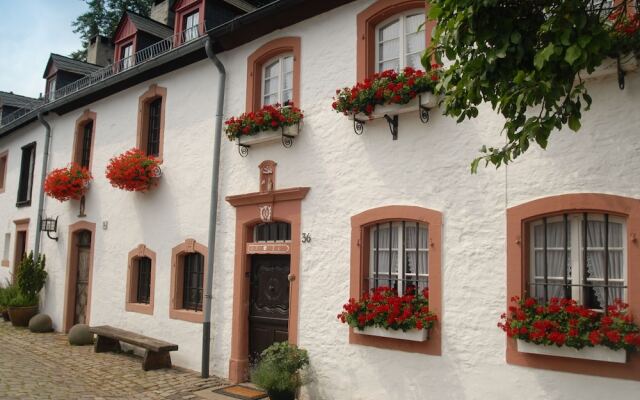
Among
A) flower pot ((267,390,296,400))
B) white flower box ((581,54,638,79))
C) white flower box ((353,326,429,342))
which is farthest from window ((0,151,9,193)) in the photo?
white flower box ((581,54,638,79))

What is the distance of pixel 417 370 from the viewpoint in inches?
275

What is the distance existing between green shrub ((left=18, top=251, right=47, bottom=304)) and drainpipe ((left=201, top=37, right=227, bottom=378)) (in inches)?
289

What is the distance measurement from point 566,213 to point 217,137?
234 inches

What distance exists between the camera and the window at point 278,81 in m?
9.42

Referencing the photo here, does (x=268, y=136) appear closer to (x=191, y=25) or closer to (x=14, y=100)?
(x=191, y=25)

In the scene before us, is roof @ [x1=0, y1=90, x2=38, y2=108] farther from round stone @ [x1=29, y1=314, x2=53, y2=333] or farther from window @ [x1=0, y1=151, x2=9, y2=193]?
round stone @ [x1=29, y1=314, x2=53, y2=333]

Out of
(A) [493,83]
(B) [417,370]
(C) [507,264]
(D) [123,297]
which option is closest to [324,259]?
(B) [417,370]

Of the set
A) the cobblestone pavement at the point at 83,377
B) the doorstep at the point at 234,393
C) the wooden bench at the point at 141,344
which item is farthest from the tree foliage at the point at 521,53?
→ the wooden bench at the point at 141,344

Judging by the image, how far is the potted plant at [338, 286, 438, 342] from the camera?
6.89 metres

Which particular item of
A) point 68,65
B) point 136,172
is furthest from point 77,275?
point 68,65

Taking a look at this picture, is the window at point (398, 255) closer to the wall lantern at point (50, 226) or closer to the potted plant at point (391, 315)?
the potted plant at point (391, 315)

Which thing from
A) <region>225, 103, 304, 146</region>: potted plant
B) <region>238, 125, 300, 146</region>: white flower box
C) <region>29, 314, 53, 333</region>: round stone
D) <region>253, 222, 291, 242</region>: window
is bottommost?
<region>29, 314, 53, 333</region>: round stone

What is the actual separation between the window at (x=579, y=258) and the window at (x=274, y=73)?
14.4 ft

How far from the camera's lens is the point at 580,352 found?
5.64 metres
